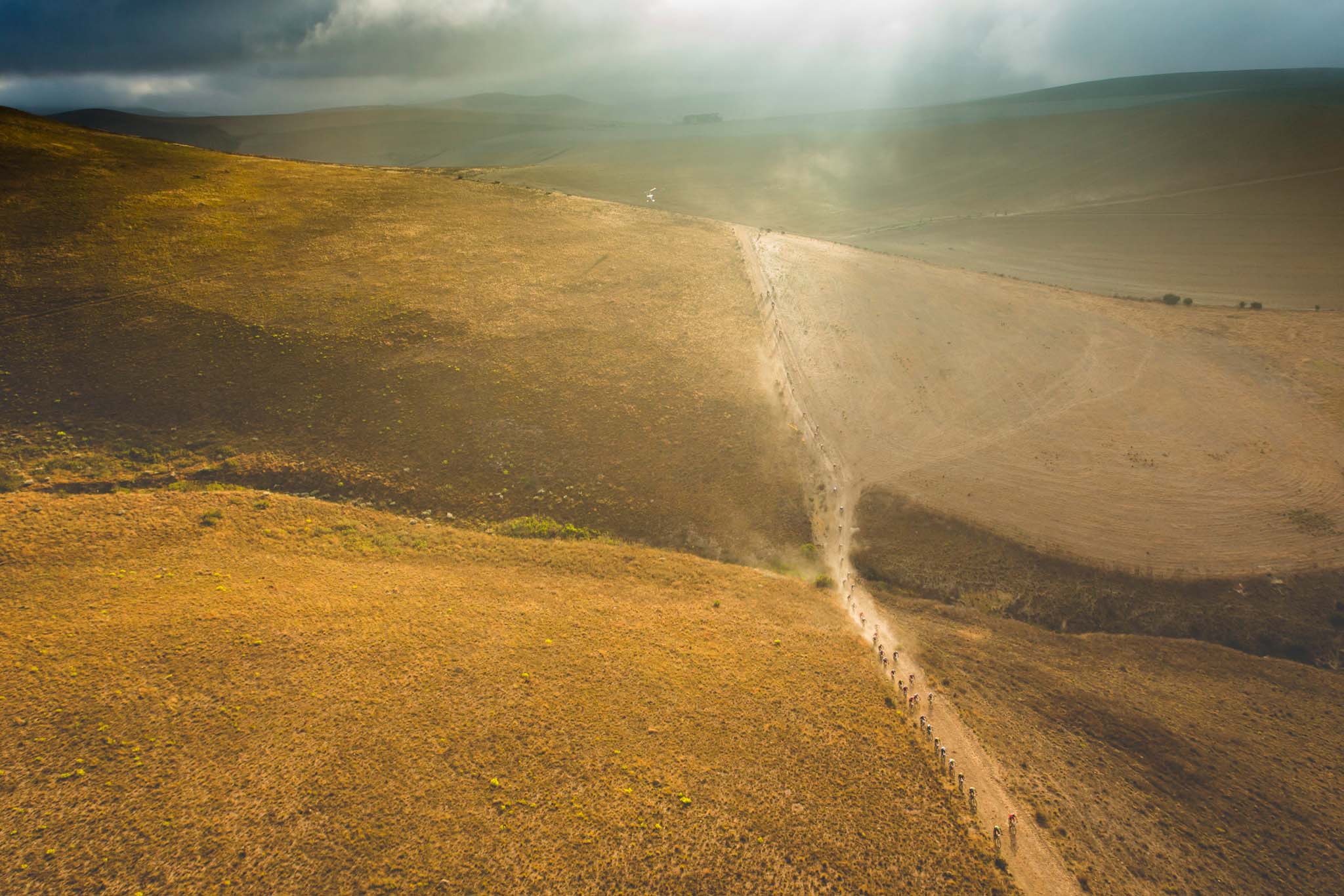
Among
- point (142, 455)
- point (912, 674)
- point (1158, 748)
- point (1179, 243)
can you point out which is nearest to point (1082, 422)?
point (1158, 748)

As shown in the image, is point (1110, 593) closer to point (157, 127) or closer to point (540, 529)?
point (540, 529)

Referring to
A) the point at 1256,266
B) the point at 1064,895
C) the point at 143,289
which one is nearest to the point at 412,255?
the point at 143,289

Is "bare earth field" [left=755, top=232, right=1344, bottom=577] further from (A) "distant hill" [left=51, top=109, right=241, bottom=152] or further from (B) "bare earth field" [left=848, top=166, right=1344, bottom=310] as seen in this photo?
(A) "distant hill" [left=51, top=109, right=241, bottom=152]

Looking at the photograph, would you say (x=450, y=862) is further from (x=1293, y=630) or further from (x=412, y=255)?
(x=412, y=255)

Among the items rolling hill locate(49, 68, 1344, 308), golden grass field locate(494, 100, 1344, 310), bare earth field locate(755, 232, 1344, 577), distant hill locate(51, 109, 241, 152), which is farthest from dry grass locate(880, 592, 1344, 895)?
distant hill locate(51, 109, 241, 152)

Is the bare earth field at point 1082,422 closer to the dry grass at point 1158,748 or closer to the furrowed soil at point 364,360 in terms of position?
the dry grass at point 1158,748
